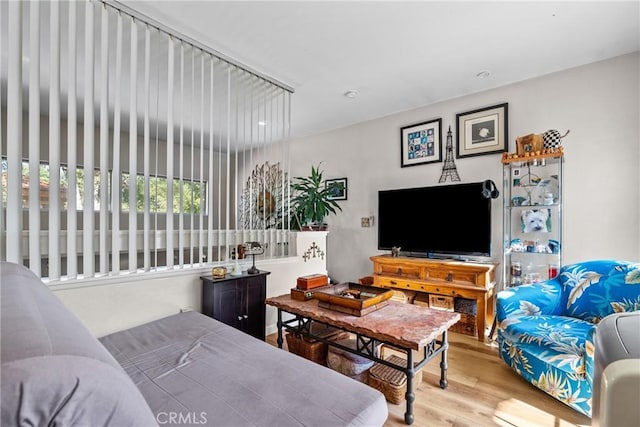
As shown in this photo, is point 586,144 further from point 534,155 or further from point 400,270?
point 400,270

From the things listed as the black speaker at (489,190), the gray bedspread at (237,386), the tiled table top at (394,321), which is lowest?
the gray bedspread at (237,386)

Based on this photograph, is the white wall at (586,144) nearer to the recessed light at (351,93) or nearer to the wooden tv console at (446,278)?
the recessed light at (351,93)

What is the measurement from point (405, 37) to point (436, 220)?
1.88m

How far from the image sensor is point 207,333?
1.68 meters

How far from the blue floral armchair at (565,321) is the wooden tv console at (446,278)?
1.53 feet

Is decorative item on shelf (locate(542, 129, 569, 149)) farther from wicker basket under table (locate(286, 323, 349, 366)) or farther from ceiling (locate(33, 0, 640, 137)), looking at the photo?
wicker basket under table (locate(286, 323, 349, 366))

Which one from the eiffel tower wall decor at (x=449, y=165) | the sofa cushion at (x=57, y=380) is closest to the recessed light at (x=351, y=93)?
the eiffel tower wall decor at (x=449, y=165)

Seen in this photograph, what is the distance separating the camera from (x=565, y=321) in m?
2.06

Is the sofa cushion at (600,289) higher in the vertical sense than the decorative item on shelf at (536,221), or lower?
lower

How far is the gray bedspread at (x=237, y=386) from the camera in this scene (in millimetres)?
988

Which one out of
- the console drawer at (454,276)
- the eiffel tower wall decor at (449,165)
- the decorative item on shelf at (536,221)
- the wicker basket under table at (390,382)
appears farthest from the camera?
the eiffel tower wall decor at (449,165)

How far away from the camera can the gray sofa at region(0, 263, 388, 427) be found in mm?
511

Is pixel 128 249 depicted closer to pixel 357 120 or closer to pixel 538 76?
pixel 357 120

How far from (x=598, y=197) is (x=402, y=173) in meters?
1.87
